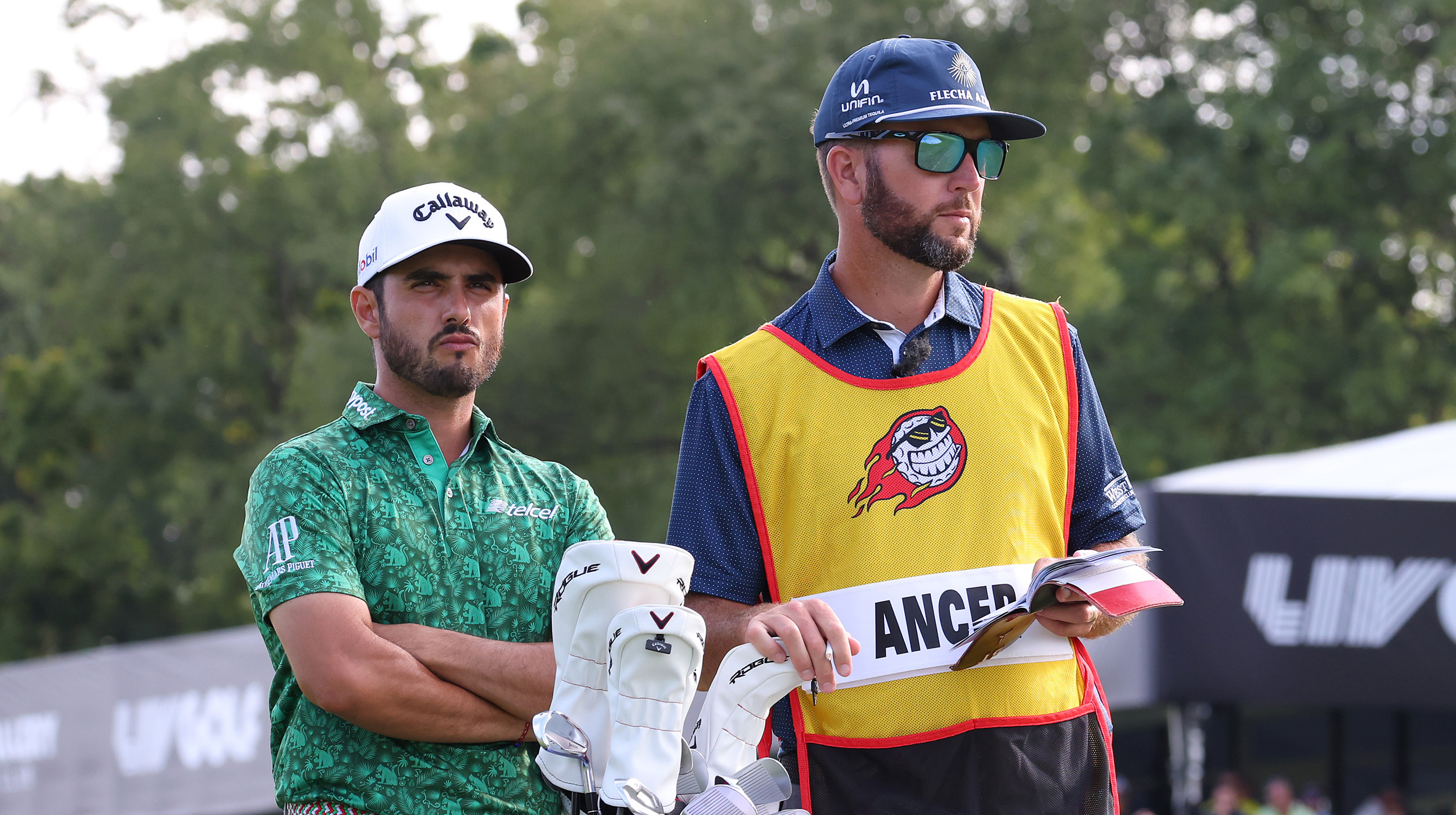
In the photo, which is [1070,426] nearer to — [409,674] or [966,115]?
[966,115]

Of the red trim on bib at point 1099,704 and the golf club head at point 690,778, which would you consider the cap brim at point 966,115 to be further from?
the golf club head at point 690,778

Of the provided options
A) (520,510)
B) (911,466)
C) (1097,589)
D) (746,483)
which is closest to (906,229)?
Answer: (911,466)

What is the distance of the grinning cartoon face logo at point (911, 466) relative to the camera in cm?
268

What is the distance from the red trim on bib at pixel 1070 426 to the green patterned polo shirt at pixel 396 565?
104cm

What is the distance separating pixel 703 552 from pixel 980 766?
614 mm

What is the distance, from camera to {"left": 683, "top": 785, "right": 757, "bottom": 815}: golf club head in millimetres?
2189

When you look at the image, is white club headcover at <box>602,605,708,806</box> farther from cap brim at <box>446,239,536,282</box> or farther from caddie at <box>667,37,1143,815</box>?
cap brim at <box>446,239,536,282</box>

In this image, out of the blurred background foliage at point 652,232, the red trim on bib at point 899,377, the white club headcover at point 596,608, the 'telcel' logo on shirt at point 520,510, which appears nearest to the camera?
the white club headcover at point 596,608

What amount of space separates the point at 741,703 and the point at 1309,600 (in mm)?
6296

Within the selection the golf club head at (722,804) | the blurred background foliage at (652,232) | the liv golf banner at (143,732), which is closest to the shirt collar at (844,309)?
the golf club head at (722,804)

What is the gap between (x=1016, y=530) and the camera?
106 inches

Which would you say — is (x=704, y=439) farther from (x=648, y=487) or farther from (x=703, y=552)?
(x=648, y=487)

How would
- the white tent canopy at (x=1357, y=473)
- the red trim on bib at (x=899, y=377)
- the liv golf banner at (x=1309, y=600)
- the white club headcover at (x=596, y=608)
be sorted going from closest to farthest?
1. the white club headcover at (x=596, y=608)
2. the red trim on bib at (x=899, y=377)
3. the liv golf banner at (x=1309, y=600)
4. the white tent canopy at (x=1357, y=473)

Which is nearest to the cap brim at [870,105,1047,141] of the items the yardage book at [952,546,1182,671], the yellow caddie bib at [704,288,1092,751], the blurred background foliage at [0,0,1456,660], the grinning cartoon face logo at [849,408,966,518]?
the yellow caddie bib at [704,288,1092,751]
